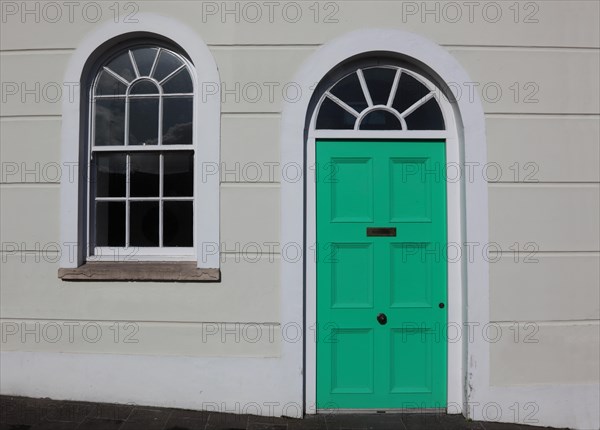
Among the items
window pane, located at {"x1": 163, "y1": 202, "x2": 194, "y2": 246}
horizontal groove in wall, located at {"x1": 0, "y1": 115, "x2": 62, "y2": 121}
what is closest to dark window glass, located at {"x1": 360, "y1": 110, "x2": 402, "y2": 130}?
window pane, located at {"x1": 163, "y1": 202, "x2": 194, "y2": 246}

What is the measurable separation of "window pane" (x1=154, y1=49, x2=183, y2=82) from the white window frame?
0.51ft

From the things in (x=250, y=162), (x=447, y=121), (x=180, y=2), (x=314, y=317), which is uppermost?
(x=180, y=2)

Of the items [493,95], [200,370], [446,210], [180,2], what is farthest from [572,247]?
[180,2]

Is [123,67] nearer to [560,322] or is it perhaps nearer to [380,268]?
[380,268]

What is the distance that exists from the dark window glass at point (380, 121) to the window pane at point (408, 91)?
0.52ft

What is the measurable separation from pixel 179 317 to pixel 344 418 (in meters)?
1.79

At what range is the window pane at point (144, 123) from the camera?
14.1 ft

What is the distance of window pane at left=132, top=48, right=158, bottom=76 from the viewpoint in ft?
14.2

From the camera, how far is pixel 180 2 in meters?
4.16

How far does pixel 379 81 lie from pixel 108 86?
2.66m

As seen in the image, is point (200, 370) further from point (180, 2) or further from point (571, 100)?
point (571, 100)

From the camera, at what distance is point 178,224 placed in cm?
428

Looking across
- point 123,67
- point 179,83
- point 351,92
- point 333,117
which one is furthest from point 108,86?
point 351,92

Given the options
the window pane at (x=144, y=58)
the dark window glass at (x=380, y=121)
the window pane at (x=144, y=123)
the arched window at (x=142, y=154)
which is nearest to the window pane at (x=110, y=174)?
the arched window at (x=142, y=154)
